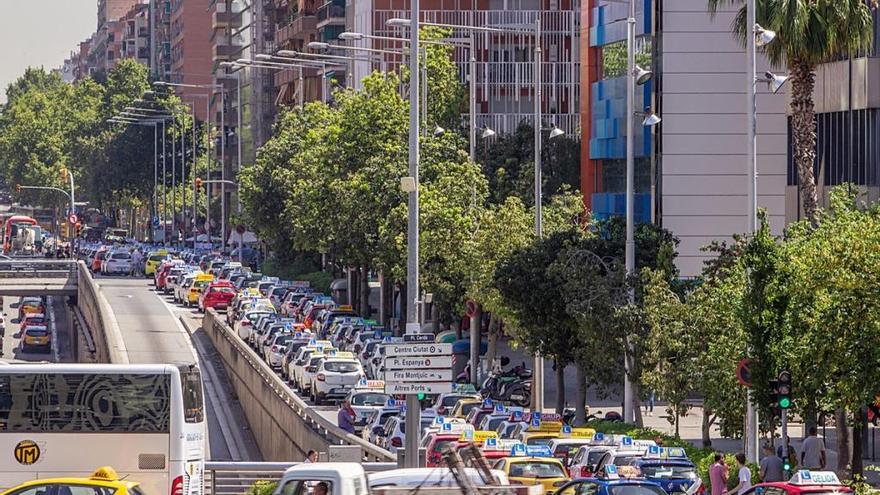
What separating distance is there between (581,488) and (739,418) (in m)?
12.5

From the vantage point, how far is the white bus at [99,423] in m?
29.3

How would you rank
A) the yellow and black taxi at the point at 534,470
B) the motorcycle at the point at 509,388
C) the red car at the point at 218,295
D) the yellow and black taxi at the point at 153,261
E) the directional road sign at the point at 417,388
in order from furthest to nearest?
the yellow and black taxi at the point at 153,261 → the red car at the point at 218,295 → the motorcycle at the point at 509,388 → the directional road sign at the point at 417,388 → the yellow and black taxi at the point at 534,470

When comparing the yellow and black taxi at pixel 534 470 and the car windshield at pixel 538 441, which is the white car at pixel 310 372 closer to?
the car windshield at pixel 538 441

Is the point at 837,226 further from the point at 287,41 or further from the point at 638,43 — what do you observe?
the point at 287,41

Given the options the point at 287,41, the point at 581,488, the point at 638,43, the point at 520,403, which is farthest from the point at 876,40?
the point at 287,41

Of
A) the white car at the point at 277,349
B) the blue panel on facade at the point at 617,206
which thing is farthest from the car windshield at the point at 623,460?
the white car at the point at 277,349

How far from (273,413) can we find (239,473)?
2330 centimetres

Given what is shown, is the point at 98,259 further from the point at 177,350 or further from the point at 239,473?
the point at 239,473

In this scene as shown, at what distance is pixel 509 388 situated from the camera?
57719mm

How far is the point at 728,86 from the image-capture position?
67375 millimetres

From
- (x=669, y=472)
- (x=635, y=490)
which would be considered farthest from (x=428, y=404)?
(x=635, y=490)

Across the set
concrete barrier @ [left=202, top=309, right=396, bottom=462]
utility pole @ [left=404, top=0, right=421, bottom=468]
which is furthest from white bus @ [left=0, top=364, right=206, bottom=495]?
concrete barrier @ [left=202, top=309, right=396, bottom=462]

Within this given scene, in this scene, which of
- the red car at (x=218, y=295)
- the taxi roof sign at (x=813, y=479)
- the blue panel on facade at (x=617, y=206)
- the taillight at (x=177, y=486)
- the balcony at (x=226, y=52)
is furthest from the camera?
the balcony at (x=226, y=52)

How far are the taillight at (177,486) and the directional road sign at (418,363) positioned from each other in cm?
400
